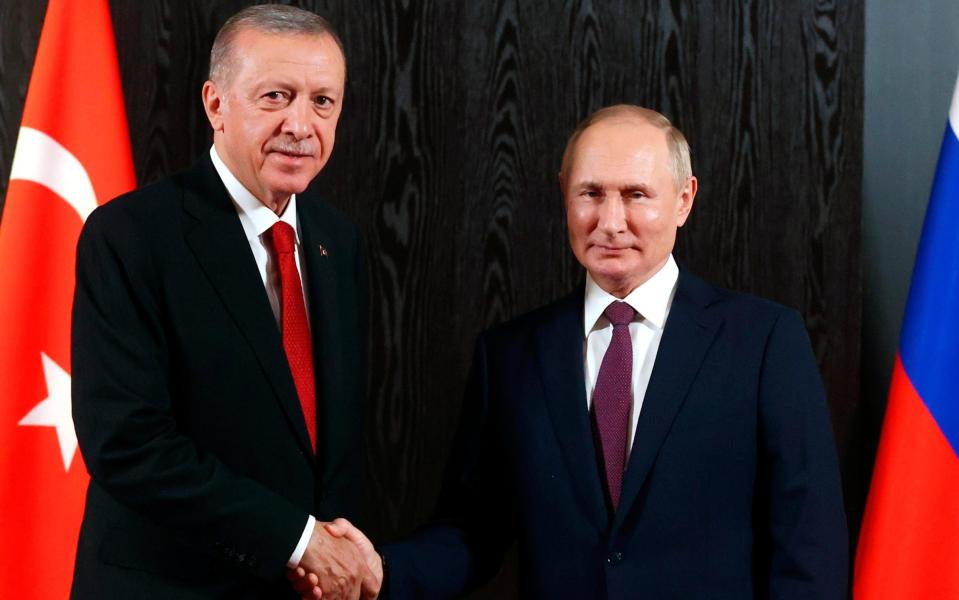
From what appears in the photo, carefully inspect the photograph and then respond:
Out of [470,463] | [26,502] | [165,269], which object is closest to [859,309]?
[470,463]

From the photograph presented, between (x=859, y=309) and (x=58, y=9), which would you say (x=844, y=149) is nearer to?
(x=859, y=309)

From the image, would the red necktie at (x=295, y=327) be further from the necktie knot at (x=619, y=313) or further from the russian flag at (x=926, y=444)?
the russian flag at (x=926, y=444)

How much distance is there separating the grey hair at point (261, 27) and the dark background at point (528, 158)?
32.2 inches

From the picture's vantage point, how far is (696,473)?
5.50 feet

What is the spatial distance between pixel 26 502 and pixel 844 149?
6.82 feet

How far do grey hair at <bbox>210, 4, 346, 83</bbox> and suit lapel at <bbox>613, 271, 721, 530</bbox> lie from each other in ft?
2.43

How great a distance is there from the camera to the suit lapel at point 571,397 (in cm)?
168

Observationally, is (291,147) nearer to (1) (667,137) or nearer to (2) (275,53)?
Result: (2) (275,53)

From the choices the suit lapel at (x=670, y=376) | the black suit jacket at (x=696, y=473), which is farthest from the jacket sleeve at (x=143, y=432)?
the suit lapel at (x=670, y=376)

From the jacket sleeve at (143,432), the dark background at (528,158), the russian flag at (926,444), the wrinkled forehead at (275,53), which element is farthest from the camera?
the dark background at (528,158)

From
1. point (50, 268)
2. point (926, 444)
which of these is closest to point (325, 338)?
point (50, 268)

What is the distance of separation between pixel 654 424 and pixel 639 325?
0.18 m

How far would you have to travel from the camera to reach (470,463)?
6.14 feet

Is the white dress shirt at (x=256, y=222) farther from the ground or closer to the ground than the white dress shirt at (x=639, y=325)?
farther from the ground
